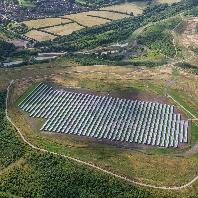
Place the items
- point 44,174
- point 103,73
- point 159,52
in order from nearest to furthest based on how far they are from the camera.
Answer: point 44,174
point 103,73
point 159,52

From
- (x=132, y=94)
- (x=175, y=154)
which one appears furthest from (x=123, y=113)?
(x=175, y=154)

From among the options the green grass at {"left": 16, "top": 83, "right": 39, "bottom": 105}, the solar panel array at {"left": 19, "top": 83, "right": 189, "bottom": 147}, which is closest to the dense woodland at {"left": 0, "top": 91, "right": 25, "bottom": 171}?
the solar panel array at {"left": 19, "top": 83, "right": 189, "bottom": 147}

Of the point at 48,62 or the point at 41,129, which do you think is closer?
the point at 41,129

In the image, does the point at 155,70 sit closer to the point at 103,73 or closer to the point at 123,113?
the point at 103,73

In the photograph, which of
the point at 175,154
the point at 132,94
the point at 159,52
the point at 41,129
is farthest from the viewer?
the point at 159,52

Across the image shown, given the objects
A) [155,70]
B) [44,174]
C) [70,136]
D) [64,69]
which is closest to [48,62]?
[64,69]

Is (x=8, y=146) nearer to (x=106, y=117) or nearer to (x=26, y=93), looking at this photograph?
(x=106, y=117)

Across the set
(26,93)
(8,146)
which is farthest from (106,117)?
(8,146)

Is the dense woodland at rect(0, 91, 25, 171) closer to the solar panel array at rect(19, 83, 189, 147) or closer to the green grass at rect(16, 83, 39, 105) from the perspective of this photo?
the solar panel array at rect(19, 83, 189, 147)
